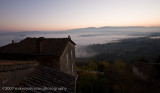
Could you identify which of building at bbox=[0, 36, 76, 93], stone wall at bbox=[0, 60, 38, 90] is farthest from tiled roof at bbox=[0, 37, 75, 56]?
stone wall at bbox=[0, 60, 38, 90]

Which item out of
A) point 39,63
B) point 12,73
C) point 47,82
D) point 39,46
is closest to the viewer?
point 12,73

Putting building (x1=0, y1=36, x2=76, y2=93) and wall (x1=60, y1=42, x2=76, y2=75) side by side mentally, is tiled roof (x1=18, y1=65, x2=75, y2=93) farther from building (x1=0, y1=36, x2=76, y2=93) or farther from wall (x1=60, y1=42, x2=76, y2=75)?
wall (x1=60, y1=42, x2=76, y2=75)

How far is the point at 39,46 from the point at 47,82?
752 cm

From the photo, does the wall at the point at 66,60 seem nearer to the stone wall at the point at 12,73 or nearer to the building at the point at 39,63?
the building at the point at 39,63

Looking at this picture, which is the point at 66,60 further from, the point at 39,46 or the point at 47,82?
the point at 47,82

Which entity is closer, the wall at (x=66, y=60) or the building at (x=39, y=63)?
the building at (x=39, y=63)

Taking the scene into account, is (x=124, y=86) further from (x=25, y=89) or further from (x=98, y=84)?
(x=25, y=89)

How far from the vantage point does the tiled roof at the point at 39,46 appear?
12236 mm

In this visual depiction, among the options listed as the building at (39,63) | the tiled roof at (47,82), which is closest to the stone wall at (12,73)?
the building at (39,63)

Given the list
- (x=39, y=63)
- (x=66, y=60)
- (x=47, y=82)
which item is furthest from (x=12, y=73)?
(x=66, y=60)

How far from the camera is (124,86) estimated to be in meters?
23.0

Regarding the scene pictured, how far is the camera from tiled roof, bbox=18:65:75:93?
4.92 metres

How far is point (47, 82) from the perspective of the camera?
17.6 ft

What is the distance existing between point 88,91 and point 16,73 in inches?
674
